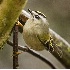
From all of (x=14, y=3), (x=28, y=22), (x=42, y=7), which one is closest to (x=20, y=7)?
(x=14, y=3)

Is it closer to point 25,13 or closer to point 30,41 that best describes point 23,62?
point 30,41

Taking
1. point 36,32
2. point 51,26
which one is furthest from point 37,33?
point 51,26

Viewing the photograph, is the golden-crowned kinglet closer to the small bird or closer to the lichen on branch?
the small bird

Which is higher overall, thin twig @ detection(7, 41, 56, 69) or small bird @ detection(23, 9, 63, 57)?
small bird @ detection(23, 9, 63, 57)

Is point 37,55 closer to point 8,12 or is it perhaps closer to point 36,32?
point 36,32

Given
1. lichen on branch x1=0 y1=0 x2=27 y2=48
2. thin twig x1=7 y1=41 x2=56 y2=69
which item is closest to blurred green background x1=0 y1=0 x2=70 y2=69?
thin twig x1=7 y1=41 x2=56 y2=69

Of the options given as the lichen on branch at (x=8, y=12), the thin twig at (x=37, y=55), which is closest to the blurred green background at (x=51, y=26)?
the thin twig at (x=37, y=55)
